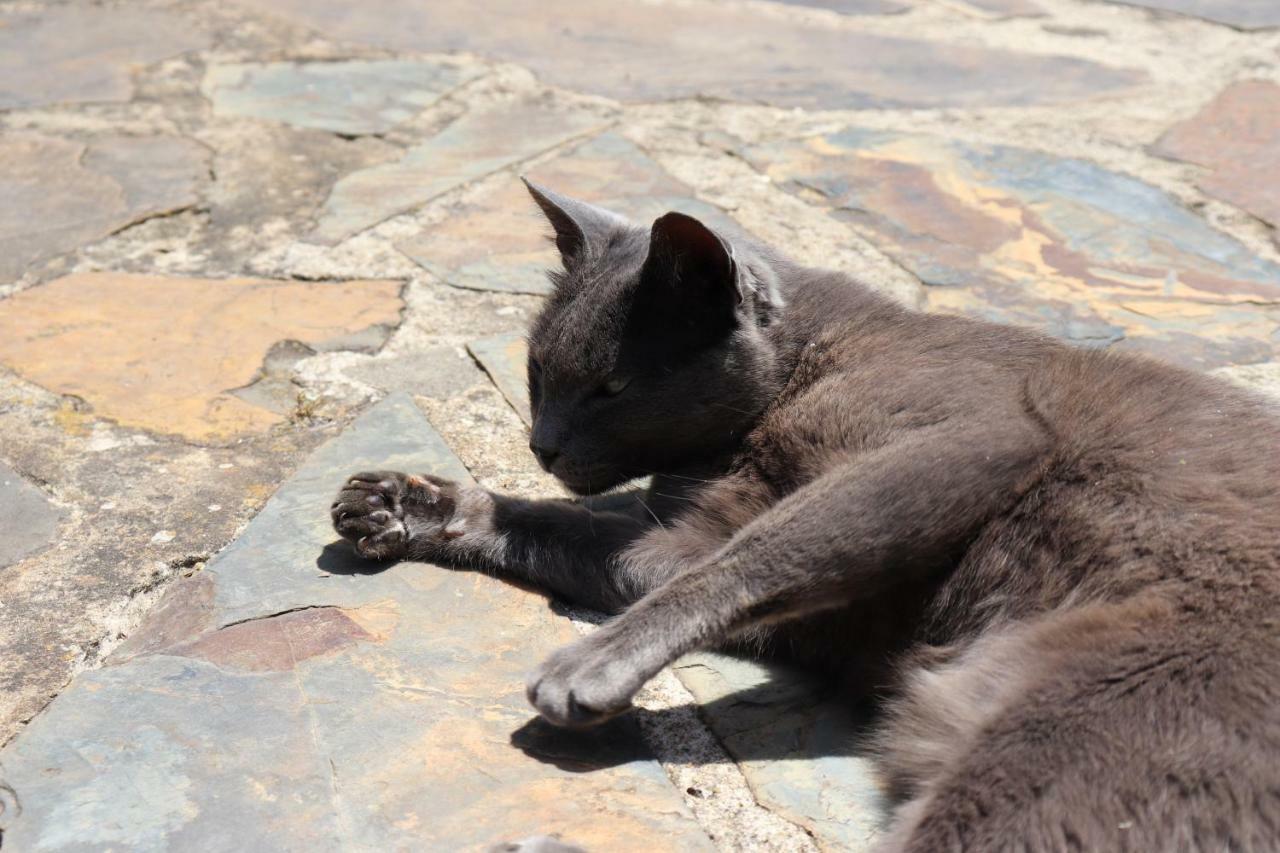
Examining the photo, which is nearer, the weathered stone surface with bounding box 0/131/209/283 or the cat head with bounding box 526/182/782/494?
the cat head with bounding box 526/182/782/494

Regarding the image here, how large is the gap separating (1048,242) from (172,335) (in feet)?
6.82

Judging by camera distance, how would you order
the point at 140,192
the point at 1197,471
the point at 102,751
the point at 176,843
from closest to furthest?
the point at 176,843, the point at 102,751, the point at 1197,471, the point at 140,192

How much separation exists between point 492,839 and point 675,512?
78cm

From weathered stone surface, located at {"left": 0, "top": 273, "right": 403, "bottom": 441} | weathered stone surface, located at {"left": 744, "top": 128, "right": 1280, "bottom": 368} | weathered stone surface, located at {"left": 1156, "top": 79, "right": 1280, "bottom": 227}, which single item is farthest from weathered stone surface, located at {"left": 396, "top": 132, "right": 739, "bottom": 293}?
weathered stone surface, located at {"left": 1156, "top": 79, "right": 1280, "bottom": 227}

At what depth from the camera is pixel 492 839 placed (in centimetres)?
160

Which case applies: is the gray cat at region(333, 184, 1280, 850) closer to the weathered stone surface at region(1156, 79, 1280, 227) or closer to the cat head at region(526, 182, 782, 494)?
the cat head at region(526, 182, 782, 494)

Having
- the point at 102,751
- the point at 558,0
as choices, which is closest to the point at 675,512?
the point at 102,751

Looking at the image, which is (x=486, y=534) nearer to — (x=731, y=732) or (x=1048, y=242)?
(x=731, y=732)

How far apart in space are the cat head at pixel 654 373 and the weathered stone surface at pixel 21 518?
0.82m

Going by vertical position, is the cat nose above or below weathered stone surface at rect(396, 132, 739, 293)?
below

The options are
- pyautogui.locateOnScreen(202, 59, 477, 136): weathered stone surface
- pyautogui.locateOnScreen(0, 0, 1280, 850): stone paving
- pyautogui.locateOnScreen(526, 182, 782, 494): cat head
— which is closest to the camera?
pyautogui.locateOnScreen(0, 0, 1280, 850): stone paving

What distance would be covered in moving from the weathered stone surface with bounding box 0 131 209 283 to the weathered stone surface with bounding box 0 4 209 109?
334 millimetres

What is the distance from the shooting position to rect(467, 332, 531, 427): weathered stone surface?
2650 mm

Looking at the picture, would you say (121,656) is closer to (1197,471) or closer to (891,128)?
(1197,471)
